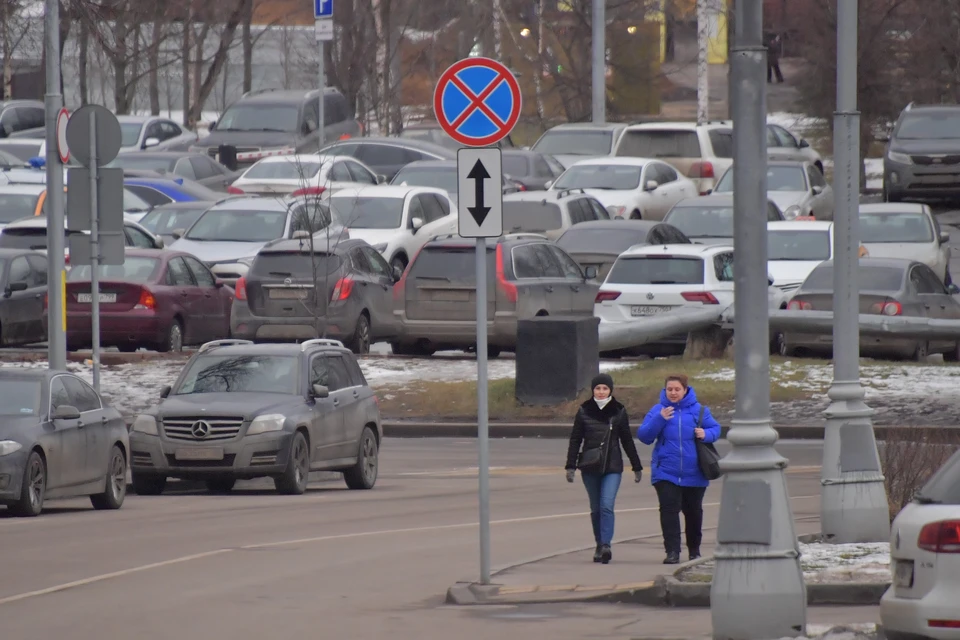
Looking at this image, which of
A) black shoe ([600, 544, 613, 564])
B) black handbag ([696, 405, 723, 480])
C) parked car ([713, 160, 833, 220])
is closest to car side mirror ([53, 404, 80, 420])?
black shoe ([600, 544, 613, 564])

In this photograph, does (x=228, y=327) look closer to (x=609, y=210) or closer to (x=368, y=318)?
(x=368, y=318)

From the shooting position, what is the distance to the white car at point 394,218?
31.2m

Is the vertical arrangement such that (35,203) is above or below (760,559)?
above

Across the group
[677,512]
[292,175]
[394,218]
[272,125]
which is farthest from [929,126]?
[677,512]

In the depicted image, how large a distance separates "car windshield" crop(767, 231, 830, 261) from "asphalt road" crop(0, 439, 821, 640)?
8836 millimetres

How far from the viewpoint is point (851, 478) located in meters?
13.0

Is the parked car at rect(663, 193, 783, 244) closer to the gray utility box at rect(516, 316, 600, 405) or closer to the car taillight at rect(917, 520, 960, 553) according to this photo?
the gray utility box at rect(516, 316, 600, 405)

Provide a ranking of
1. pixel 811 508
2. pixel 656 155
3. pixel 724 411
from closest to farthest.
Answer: pixel 811 508 → pixel 724 411 → pixel 656 155

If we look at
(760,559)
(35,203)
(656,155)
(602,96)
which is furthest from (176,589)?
(602,96)

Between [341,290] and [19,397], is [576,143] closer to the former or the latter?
[341,290]

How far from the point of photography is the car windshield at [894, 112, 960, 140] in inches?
1556

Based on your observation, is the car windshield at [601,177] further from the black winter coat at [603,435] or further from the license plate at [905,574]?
the license plate at [905,574]

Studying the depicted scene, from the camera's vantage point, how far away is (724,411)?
2358 centimetres

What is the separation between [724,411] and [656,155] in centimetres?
1845
